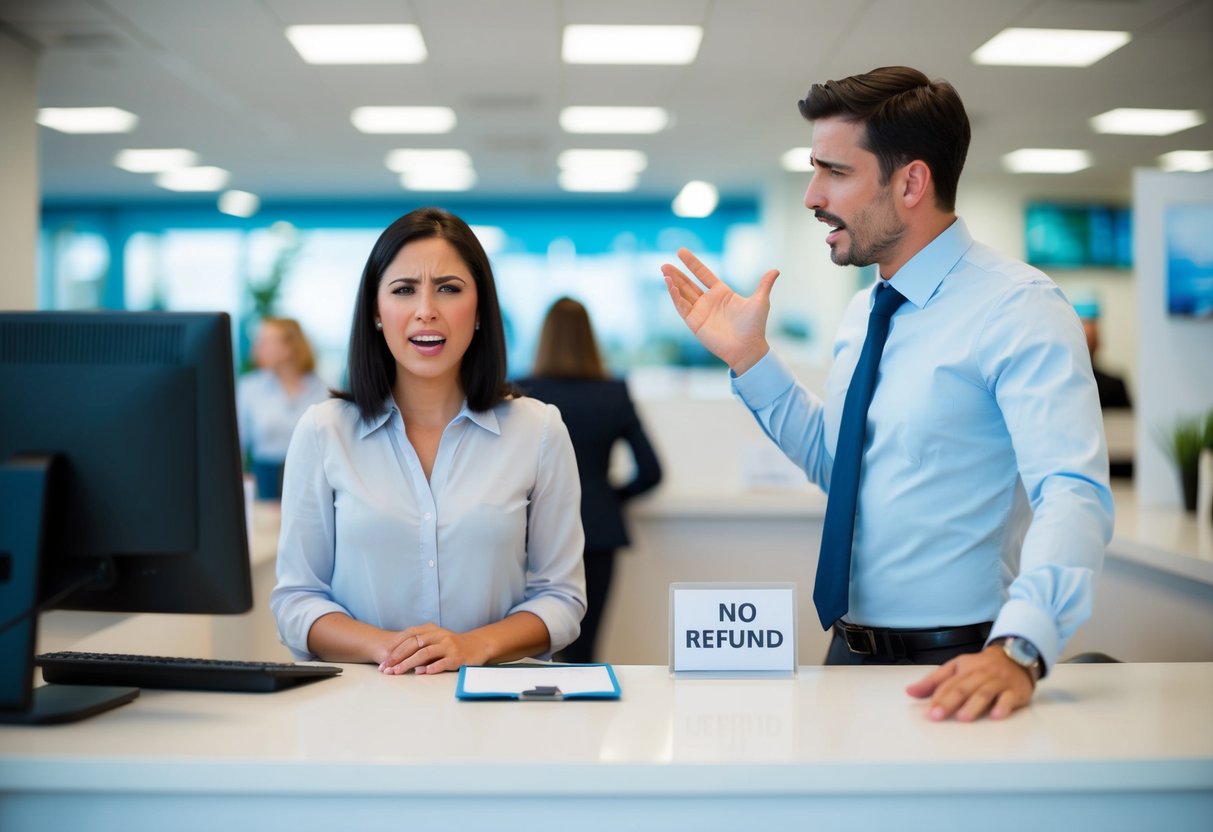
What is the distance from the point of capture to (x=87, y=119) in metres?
7.52

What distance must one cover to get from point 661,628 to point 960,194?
683 centimetres

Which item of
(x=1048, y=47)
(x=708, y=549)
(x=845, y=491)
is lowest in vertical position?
(x=708, y=549)

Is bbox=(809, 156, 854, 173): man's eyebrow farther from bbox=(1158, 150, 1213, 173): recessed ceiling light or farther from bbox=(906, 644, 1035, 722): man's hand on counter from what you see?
bbox=(1158, 150, 1213, 173): recessed ceiling light

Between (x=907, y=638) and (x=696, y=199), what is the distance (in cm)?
866

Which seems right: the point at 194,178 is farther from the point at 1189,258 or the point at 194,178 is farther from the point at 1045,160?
the point at 1189,258

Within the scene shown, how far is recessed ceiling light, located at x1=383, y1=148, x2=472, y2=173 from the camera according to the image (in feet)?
28.6

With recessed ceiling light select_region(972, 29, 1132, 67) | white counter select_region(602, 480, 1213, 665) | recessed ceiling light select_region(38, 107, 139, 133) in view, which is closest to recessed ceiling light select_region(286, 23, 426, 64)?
recessed ceiling light select_region(38, 107, 139, 133)

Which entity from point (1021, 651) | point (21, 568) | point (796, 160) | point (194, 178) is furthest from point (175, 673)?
point (194, 178)

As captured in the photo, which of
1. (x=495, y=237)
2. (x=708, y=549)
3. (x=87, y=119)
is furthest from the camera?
(x=495, y=237)

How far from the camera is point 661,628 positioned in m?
4.07

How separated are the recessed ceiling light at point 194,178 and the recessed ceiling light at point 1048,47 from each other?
703 centimetres

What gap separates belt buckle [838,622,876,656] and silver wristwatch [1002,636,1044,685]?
38 centimetres

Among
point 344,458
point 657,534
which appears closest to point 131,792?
point 344,458

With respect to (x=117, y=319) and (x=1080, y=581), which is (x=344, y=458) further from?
(x=1080, y=581)
